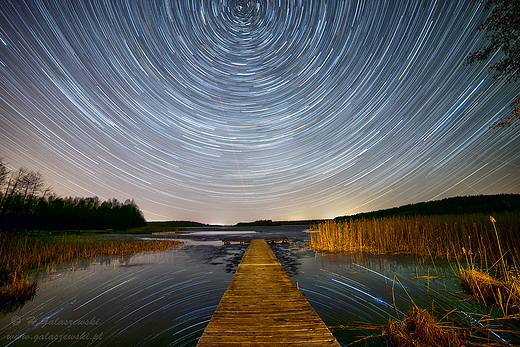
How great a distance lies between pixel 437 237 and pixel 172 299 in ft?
41.0

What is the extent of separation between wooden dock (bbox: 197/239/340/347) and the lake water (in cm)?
136

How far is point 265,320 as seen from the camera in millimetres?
3527

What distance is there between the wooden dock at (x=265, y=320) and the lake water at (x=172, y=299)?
136cm

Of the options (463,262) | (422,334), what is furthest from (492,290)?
(463,262)

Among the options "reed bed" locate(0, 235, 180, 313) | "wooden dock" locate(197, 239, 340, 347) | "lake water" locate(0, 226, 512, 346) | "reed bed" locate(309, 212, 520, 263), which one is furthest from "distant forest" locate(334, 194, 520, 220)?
"reed bed" locate(0, 235, 180, 313)

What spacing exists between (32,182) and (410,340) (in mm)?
49156

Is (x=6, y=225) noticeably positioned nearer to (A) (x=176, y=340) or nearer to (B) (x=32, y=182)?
(B) (x=32, y=182)

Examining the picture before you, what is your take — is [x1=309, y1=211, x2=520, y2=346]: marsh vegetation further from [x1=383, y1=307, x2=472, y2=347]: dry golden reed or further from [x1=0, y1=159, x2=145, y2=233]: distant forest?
[x1=0, y1=159, x2=145, y2=233]: distant forest

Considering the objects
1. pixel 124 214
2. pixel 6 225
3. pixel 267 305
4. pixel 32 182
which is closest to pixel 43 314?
pixel 267 305

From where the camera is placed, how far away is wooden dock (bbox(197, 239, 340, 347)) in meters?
2.92

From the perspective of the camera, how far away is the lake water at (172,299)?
4.99 meters

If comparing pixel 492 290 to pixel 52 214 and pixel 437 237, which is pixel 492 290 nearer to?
pixel 437 237

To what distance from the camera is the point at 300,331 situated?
3.14m

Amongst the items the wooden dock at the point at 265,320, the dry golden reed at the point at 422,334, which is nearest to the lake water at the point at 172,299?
the dry golden reed at the point at 422,334
